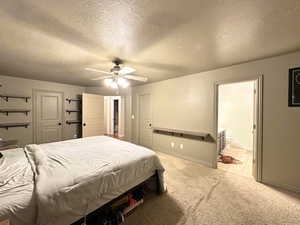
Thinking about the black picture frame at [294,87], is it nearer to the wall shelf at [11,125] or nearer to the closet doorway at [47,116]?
the closet doorway at [47,116]

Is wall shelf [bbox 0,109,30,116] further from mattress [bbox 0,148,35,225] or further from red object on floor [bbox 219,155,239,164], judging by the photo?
red object on floor [bbox 219,155,239,164]

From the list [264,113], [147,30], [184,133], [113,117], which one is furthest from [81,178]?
[113,117]

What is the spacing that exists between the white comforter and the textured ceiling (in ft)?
5.17

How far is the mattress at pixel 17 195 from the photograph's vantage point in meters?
0.90

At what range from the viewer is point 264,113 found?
2.29m

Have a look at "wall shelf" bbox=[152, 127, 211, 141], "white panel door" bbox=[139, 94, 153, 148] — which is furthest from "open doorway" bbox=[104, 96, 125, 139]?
"wall shelf" bbox=[152, 127, 211, 141]

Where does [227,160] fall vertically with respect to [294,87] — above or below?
below

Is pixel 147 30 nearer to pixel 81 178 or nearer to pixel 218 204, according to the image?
pixel 81 178

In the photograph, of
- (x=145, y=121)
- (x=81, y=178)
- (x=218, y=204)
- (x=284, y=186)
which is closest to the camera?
(x=81, y=178)

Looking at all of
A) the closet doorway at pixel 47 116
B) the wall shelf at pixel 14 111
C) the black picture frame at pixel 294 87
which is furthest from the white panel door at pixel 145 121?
the wall shelf at pixel 14 111

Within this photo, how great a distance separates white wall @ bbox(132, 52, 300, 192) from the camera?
6.84 feet

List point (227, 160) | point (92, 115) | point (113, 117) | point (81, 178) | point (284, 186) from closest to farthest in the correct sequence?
point (81, 178) → point (284, 186) → point (227, 160) → point (92, 115) → point (113, 117)

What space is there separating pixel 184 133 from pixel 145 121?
158 cm

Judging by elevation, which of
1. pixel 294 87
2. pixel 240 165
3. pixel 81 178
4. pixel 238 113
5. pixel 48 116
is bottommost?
pixel 240 165
